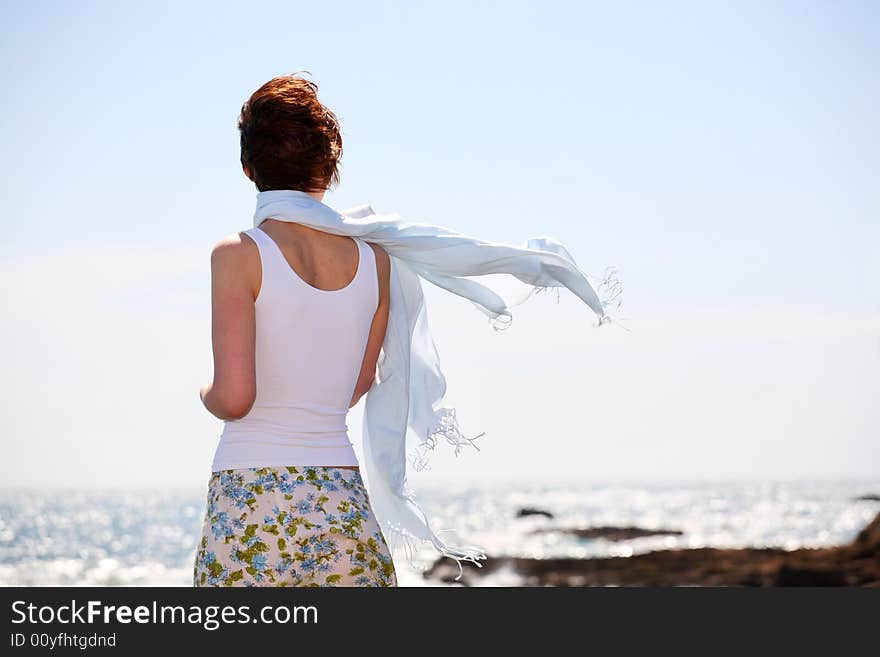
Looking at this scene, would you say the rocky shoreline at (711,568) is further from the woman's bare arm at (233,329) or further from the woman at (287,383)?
the woman's bare arm at (233,329)

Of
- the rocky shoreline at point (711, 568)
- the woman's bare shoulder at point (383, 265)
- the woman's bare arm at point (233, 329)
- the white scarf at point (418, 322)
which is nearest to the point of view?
the woman's bare arm at point (233, 329)

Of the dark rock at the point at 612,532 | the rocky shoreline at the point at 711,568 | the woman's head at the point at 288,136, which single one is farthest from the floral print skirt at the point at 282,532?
the dark rock at the point at 612,532

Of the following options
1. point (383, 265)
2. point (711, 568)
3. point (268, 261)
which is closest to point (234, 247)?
point (268, 261)

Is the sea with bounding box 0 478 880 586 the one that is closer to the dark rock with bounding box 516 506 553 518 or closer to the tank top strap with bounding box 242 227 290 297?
the dark rock with bounding box 516 506 553 518

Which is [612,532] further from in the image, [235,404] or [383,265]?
[235,404]

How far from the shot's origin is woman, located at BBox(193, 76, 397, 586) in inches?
100

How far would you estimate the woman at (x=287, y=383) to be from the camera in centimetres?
254

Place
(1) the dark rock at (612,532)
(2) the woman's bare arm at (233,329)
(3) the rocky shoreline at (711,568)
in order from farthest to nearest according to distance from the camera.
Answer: (1) the dark rock at (612,532), (3) the rocky shoreline at (711,568), (2) the woman's bare arm at (233,329)

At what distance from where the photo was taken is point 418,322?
3.21m

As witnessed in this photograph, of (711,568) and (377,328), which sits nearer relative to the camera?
(377,328)

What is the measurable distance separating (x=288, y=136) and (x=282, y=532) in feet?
2.86

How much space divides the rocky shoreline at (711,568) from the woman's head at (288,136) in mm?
14034

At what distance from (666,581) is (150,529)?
22.4m

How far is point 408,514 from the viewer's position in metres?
3.13
